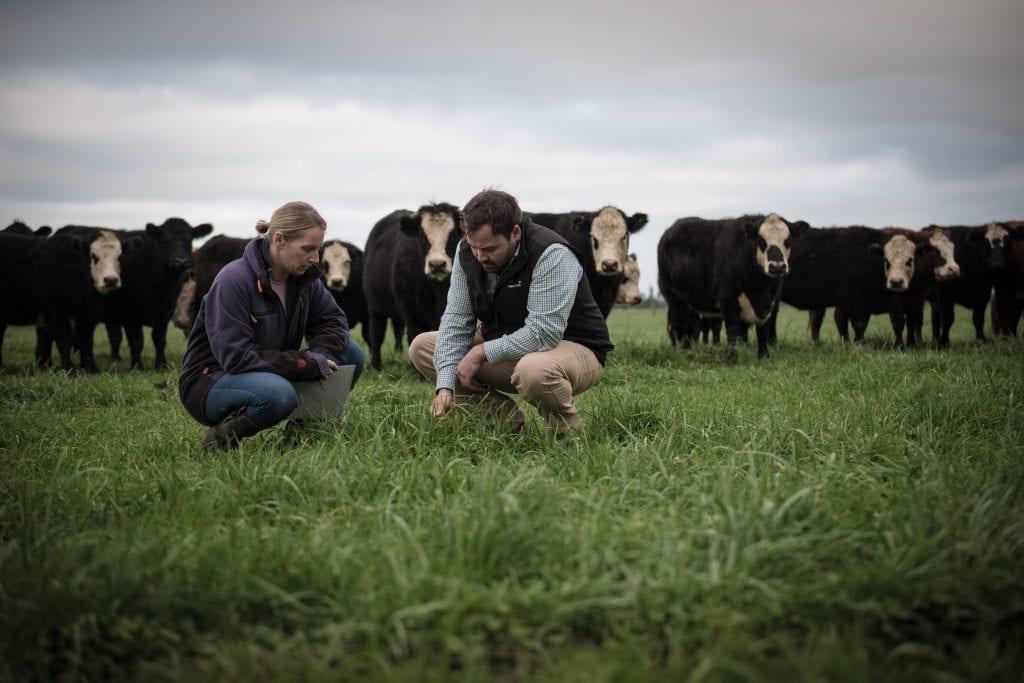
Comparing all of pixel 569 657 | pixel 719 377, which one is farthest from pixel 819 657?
pixel 719 377

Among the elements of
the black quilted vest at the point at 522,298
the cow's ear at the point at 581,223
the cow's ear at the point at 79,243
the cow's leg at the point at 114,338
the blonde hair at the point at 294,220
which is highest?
the cow's ear at the point at 581,223

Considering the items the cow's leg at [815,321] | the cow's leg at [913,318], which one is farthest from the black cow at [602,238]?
the cow's leg at [815,321]

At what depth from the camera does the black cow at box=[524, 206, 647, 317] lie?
10094 millimetres

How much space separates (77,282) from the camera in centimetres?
1085

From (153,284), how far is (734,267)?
8.13m

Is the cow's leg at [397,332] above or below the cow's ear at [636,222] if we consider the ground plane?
below

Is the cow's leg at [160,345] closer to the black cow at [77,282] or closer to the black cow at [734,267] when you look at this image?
the black cow at [77,282]

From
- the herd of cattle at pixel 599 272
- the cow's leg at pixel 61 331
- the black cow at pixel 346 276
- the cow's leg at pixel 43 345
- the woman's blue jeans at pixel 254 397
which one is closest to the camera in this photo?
→ the woman's blue jeans at pixel 254 397

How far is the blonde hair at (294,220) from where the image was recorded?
456cm

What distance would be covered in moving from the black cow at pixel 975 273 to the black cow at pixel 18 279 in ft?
43.3

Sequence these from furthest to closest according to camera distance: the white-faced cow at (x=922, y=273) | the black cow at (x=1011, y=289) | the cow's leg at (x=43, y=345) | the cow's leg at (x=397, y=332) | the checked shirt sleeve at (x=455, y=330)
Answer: the cow's leg at (x=397, y=332), the black cow at (x=1011, y=289), the white-faced cow at (x=922, y=273), the cow's leg at (x=43, y=345), the checked shirt sleeve at (x=455, y=330)

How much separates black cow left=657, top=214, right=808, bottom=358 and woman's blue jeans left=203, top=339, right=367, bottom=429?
7.32m

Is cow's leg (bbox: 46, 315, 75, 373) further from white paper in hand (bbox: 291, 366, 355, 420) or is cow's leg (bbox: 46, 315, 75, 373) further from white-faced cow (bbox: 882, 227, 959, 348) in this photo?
white-faced cow (bbox: 882, 227, 959, 348)

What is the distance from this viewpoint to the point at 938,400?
5508 millimetres
